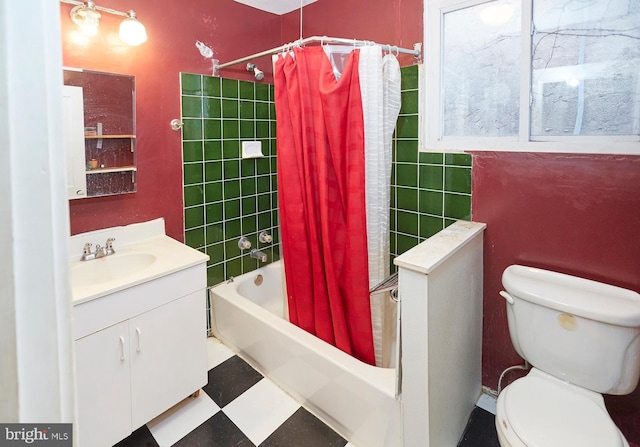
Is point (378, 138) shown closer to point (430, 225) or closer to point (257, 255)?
point (430, 225)

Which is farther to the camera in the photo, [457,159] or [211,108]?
[211,108]

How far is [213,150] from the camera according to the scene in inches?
91.0

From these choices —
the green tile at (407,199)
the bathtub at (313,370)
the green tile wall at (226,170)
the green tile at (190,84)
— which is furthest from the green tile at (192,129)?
the green tile at (407,199)

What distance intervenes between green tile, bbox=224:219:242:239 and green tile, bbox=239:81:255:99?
798mm

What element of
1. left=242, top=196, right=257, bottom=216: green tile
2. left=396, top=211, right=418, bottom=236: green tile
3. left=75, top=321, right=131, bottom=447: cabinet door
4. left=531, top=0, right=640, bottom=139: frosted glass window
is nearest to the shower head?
left=242, top=196, right=257, bottom=216: green tile

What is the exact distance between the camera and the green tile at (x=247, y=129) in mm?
2441

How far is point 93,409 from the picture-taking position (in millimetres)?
1495

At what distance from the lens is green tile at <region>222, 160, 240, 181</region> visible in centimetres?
239

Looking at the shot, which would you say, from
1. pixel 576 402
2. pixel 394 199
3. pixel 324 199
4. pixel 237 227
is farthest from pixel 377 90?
pixel 576 402

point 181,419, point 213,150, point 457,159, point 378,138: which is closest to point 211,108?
point 213,150

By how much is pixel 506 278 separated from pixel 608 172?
0.58 metres

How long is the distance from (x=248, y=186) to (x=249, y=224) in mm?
257

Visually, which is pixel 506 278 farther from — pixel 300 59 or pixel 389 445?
pixel 300 59

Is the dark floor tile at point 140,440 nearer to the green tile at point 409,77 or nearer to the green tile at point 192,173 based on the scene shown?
the green tile at point 192,173
